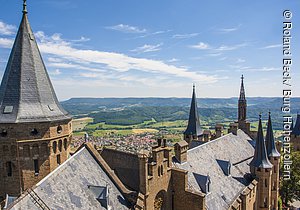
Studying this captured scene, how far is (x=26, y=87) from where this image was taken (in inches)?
867

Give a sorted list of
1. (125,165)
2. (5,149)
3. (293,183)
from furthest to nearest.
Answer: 1. (293,183)
2. (125,165)
3. (5,149)

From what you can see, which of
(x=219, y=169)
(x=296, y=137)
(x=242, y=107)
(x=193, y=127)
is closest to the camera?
(x=219, y=169)

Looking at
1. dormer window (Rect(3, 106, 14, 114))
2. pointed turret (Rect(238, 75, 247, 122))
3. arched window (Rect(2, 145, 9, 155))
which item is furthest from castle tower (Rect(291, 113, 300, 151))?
arched window (Rect(2, 145, 9, 155))

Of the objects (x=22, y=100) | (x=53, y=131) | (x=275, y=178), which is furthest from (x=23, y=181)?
(x=275, y=178)

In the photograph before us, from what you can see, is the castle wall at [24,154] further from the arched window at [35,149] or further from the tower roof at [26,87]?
the tower roof at [26,87]

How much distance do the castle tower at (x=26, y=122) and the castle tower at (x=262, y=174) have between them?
30.3 metres

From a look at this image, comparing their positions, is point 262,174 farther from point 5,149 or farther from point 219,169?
point 5,149

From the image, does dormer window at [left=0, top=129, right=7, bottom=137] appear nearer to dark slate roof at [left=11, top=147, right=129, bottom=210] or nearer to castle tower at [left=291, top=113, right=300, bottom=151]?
dark slate roof at [left=11, top=147, right=129, bottom=210]

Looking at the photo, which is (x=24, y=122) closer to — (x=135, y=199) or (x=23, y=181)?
(x=23, y=181)

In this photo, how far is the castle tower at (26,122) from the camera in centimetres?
2095

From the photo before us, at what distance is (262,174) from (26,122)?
34665 millimetres

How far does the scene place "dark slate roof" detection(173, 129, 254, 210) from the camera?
104 feet

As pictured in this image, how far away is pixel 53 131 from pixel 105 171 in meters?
6.51

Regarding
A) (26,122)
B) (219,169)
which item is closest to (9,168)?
(26,122)
